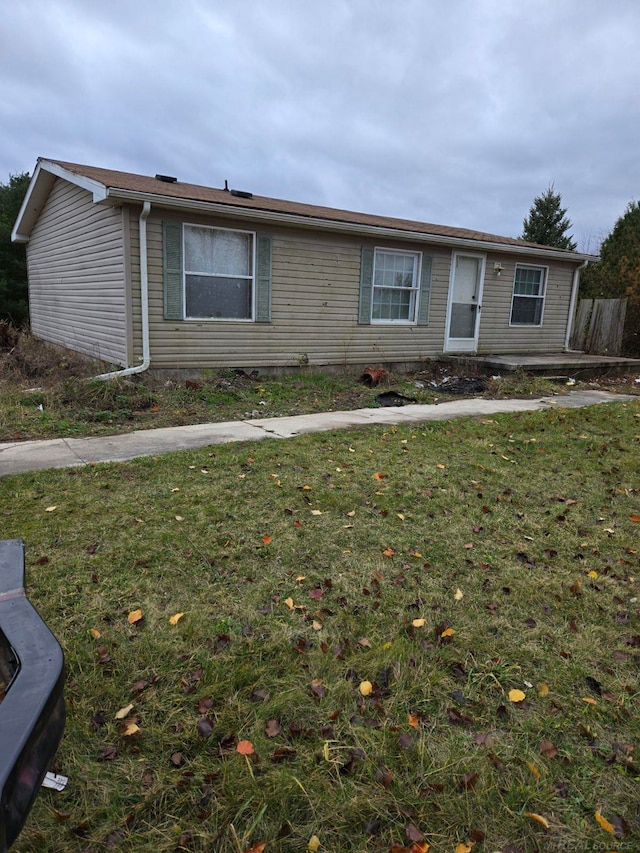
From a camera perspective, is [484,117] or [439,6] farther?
[484,117]

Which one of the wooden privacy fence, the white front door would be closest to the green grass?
the white front door

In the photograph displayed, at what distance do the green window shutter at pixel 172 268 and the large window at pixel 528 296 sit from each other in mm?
8173

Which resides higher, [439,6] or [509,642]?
[439,6]

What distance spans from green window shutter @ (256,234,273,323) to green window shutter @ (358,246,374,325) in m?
2.07

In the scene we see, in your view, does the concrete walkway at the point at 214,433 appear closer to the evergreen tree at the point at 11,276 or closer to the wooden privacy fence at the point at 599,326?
the wooden privacy fence at the point at 599,326

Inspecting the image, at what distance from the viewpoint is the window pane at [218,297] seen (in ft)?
27.8

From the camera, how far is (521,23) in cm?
1163

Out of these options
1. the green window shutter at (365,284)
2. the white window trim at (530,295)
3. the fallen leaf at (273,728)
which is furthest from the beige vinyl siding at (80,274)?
the white window trim at (530,295)

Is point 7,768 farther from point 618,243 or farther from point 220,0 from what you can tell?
point 618,243

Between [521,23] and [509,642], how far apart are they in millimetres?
14090

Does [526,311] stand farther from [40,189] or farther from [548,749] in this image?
[548,749]

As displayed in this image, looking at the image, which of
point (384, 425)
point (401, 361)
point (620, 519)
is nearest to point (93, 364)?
point (384, 425)

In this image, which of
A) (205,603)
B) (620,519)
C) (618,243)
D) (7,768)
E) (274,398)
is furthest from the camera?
(618,243)

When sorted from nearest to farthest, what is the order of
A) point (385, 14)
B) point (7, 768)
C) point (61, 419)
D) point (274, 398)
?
1. point (7, 768)
2. point (61, 419)
3. point (274, 398)
4. point (385, 14)
